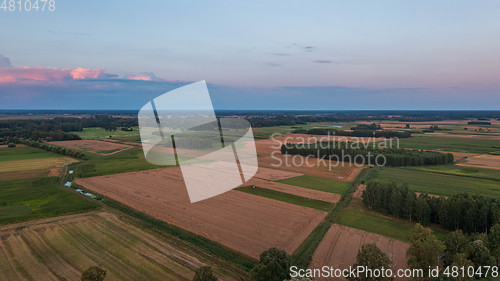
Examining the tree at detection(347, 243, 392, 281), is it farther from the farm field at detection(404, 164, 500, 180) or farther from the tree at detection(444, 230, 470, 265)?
the farm field at detection(404, 164, 500, 180)

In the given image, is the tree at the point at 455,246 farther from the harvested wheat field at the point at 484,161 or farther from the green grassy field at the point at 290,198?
the harvested wheat field at the point at 484,161

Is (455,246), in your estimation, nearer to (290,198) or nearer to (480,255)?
(480,255)

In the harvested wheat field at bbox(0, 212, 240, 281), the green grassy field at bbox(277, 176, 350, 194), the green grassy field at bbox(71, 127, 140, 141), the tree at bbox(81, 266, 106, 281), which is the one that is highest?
the green grassy field at bbox(71, 127, 140, 141)

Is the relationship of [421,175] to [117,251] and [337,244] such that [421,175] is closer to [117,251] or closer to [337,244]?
[337,244]

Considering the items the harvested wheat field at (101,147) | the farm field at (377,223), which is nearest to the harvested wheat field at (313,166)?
the farm field at (377,223)

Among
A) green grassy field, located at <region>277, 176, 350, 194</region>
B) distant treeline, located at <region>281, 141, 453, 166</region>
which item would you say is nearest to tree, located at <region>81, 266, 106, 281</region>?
green grassy field, located at <region>277, 176, 350, 194</region>
